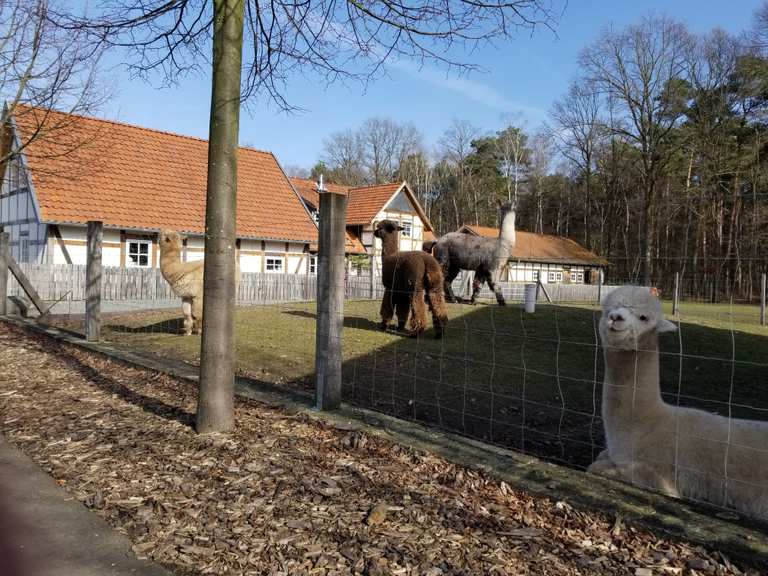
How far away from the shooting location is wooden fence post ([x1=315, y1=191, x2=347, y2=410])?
16.3 ft

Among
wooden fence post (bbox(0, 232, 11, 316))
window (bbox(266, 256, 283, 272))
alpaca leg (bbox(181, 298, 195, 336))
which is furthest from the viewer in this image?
window (bbox(266, 256, 283, 272))

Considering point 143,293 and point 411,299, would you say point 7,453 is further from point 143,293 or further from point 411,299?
point 143,293

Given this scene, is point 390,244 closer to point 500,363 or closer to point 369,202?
point 500,363

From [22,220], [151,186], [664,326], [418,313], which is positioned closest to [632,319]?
[664,326]

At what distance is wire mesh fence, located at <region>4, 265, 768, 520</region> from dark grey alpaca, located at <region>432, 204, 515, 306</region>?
917mm

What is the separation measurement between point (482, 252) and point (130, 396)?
10232 millimetres

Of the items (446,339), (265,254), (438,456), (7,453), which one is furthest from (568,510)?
(265,254)

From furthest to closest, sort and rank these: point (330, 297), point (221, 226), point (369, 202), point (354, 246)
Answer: point (369, 202), point (354, 246), point (330, 297), point (221, 226)

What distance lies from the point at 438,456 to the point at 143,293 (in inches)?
722

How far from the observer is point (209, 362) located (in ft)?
14.5

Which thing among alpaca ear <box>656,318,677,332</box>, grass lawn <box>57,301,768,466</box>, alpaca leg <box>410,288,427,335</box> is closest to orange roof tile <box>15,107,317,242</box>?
grass lawn <box>57,301,768,466</box>

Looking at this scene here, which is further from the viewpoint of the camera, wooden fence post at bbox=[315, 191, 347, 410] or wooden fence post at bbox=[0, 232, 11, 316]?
wooden fence post at bbox=[0, 232, 11, 316]

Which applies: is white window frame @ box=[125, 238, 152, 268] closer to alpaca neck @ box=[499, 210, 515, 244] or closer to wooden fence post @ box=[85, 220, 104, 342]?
wooden fence post @ box=[85, 220, 104, 342]

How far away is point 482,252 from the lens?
14.4 m
